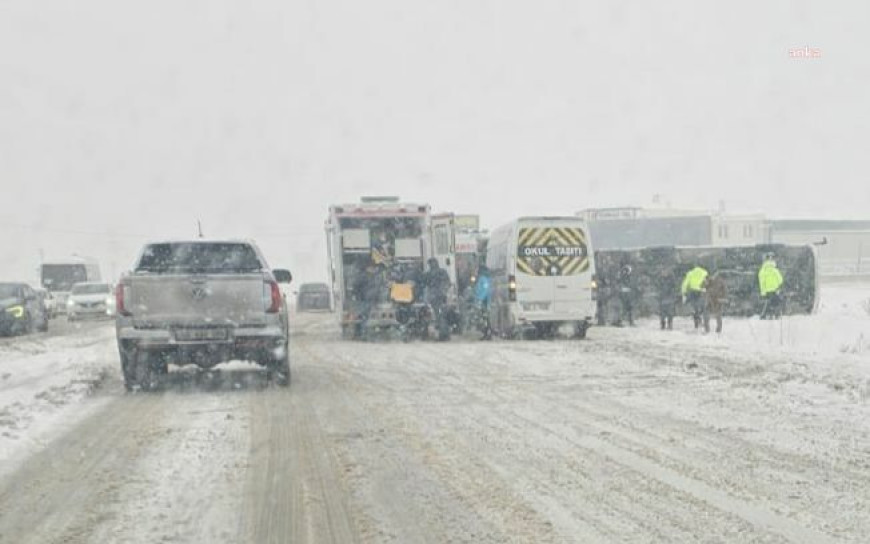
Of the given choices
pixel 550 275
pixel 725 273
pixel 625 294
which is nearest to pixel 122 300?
pixel 550 275

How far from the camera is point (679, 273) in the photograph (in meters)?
27.1

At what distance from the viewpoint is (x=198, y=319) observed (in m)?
12.4

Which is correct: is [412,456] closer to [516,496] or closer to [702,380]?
[516,496]

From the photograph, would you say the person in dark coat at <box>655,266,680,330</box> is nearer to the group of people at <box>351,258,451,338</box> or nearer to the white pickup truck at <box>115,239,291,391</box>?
the group of people at <box>351,258,451,338</box>

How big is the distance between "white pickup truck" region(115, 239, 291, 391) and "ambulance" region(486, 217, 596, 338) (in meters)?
9.54

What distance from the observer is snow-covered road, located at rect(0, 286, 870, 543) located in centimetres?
595

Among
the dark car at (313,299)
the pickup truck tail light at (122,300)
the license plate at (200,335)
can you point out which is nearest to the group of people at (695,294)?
the license plate at (200,335)

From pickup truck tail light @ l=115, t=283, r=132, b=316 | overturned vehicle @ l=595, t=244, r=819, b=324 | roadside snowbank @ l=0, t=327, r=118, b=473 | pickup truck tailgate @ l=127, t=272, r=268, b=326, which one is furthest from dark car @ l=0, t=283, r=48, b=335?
pickup truck tailgate @ l=127, t=272, r=268, b=326

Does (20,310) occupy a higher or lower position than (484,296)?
higher

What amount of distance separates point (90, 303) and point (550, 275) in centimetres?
2182

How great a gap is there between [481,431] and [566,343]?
11007 millimetres

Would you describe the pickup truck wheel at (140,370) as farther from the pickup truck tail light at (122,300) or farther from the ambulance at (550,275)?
the ambulance at (550,275)

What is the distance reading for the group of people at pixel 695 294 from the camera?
21531 mm

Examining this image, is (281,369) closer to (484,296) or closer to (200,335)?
(200,335)
